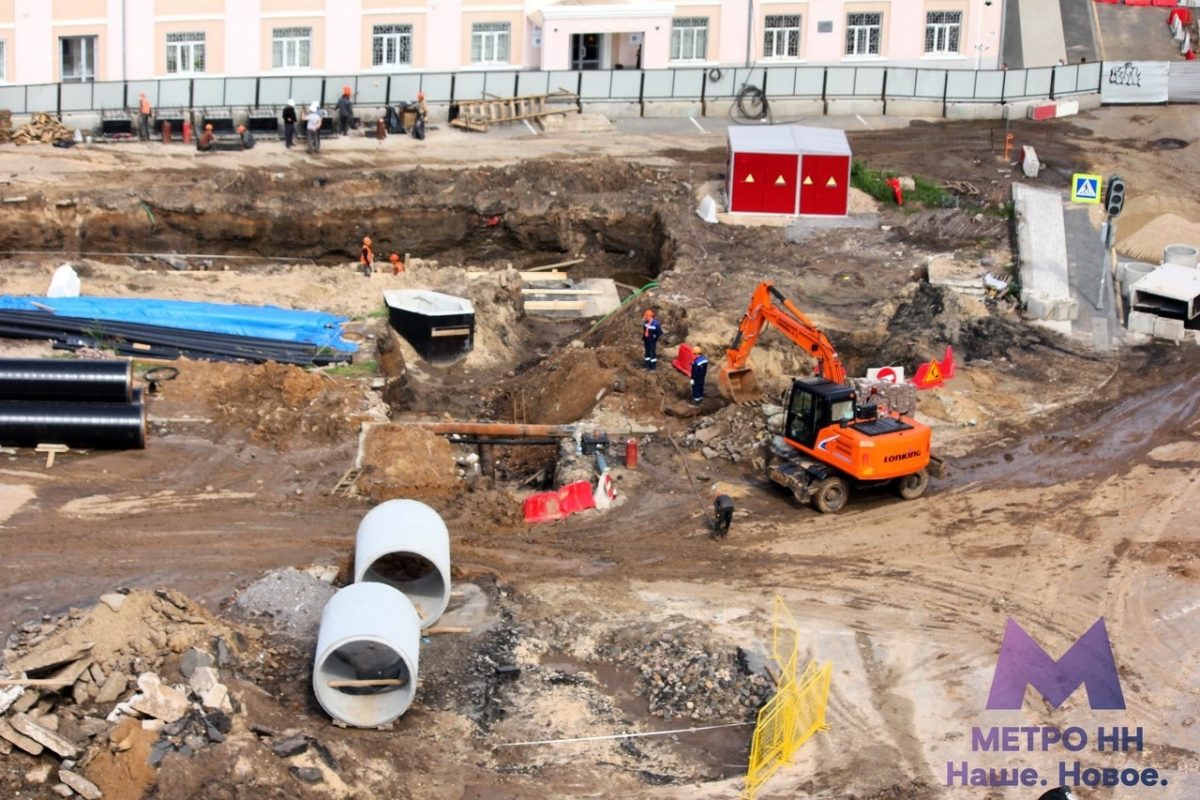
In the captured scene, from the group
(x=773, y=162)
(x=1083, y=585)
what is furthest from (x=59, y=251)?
(x=1083, y=585)

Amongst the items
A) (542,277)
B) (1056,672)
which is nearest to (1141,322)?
(1056,672)

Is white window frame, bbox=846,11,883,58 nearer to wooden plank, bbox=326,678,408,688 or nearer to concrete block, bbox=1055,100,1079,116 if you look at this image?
concrete block, bbox=1055,100,1079,116

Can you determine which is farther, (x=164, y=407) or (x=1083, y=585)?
(x=164, y=407)

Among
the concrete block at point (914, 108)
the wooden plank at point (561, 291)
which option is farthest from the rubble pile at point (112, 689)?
the concrete block at point (914, 108)

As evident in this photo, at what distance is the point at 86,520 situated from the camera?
80.6ft

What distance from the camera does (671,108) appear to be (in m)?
43.4

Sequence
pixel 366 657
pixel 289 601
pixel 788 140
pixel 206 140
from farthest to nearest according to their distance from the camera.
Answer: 1. pixel 206 140
2. pixel 788 140
3. pixel 289 601
4. pixel 366 657

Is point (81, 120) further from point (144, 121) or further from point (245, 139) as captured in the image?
point (245, 139)

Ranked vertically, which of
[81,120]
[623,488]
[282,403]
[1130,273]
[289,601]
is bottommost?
[289,601]

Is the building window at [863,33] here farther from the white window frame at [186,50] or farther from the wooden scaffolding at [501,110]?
the white window frame at [186,50]

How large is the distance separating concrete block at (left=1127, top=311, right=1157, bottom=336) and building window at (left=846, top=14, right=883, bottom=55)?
52.8 ft

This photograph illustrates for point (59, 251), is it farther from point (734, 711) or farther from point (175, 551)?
point (734, 711)

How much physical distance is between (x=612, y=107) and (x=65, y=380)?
20.5 m

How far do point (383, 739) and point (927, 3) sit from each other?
106ft
